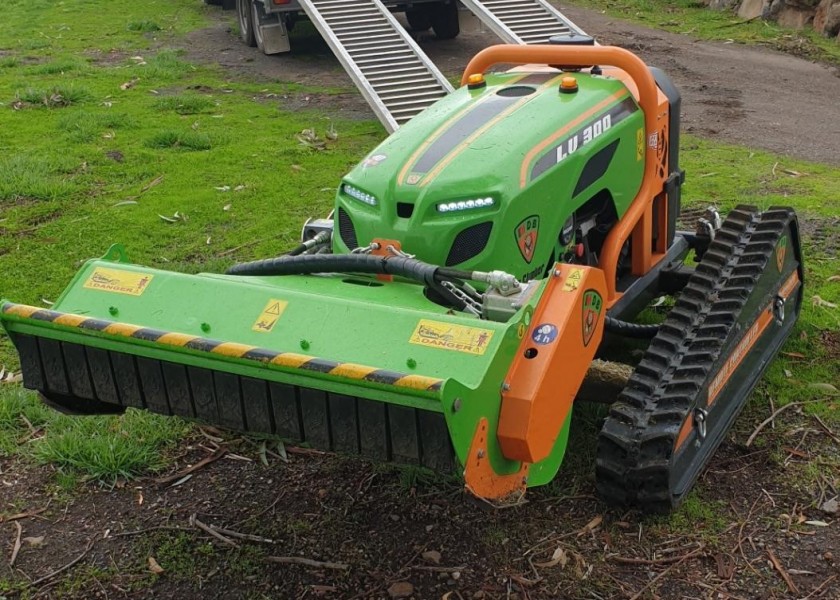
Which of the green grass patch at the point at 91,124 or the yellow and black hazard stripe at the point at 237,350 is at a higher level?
the yellow and black hazard stripe at the point at 237,350

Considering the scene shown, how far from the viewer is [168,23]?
1764cm

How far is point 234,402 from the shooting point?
367cm

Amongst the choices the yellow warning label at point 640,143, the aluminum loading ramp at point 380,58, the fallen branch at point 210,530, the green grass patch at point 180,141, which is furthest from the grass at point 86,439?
the aluminum loading ramp at point 380,58

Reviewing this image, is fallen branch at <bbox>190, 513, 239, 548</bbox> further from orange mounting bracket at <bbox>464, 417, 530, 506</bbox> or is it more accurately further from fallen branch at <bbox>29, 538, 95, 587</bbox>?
orange mounting bracket at <bbox>464, 417, 530, 506</bbox>

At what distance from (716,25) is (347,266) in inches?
507

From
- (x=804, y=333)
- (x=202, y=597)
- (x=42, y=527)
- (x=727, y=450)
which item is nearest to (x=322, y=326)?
(x=202, y=597)

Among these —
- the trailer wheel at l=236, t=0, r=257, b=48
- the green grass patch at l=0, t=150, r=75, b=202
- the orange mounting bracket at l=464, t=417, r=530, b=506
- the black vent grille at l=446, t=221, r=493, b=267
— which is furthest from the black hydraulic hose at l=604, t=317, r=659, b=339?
the trailer wheel at l=236, t=0, r=257, b=48

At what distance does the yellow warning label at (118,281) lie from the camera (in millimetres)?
3922

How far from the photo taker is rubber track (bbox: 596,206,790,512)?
3.94 meters

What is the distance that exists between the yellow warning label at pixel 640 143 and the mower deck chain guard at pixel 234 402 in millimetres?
2290

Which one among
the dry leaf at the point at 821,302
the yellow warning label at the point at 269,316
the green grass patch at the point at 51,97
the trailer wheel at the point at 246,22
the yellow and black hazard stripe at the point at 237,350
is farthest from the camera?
the trailer wheel at the point at 246,22

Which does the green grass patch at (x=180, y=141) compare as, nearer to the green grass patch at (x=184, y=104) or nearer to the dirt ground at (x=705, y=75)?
the green grass patch at (x=184, y=104)

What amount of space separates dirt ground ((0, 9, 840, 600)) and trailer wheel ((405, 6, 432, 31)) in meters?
11.4

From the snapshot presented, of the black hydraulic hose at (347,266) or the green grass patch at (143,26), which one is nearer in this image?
the black hydraulic hose at (347,266)
